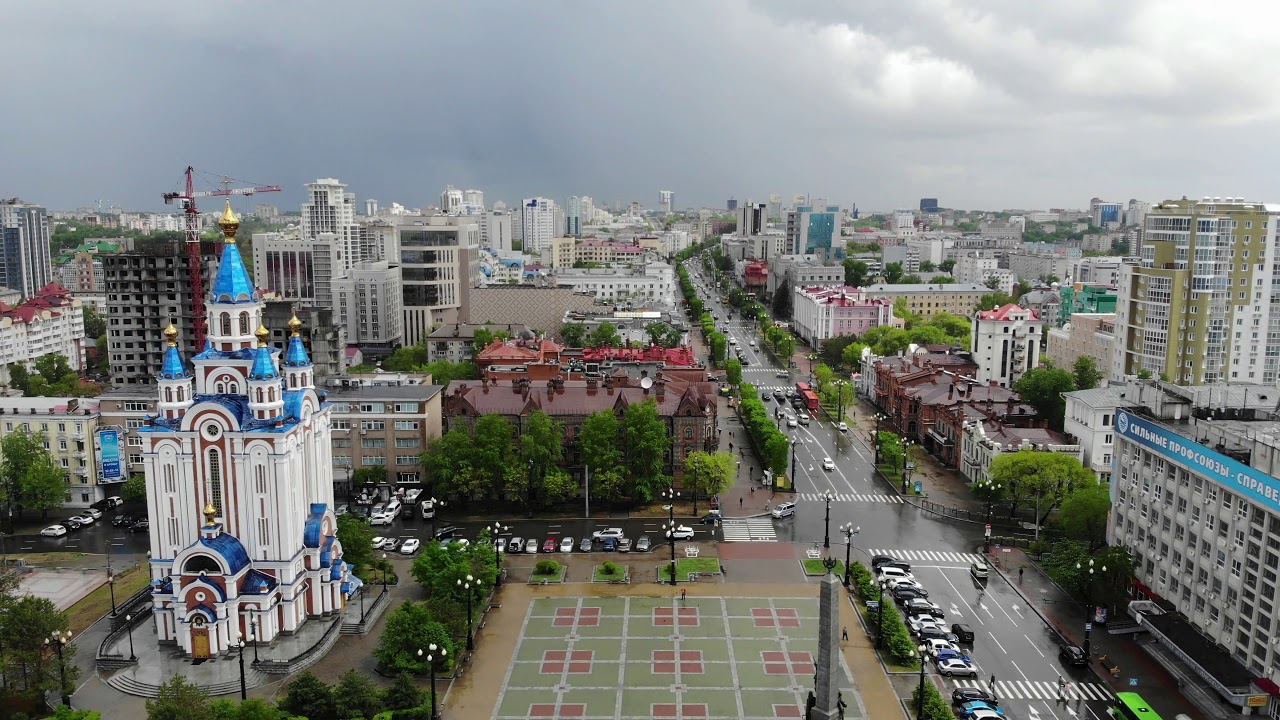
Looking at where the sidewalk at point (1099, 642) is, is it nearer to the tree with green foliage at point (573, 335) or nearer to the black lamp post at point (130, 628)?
the black lamp post at point (130, 628)

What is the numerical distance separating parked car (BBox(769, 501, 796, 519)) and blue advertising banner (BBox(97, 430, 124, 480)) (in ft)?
184

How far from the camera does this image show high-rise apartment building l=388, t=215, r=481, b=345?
502 ft

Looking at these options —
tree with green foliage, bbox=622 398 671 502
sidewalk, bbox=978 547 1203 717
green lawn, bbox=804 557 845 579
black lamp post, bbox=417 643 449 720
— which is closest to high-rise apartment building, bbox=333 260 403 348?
tree with green foliage, bbox=622 398 671 502

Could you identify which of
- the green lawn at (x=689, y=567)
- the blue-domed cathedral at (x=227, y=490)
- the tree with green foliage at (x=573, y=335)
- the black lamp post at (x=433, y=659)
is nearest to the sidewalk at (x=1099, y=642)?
the green lawn at (x=689, y=567)

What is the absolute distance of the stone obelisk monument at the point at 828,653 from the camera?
36.3m

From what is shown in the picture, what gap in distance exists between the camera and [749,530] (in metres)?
73.4

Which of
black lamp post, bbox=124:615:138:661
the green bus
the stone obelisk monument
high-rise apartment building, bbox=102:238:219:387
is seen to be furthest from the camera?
high-rise apartment building, bbox=102:238:219:387

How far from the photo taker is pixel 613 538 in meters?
69.8

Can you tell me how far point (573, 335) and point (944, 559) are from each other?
84.5m

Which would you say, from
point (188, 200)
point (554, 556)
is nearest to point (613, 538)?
point (554, 556)

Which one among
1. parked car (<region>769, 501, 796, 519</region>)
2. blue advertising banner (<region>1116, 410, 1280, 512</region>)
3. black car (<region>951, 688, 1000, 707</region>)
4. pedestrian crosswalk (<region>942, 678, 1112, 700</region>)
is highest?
blue advertising banner (<region>1116, 410, 1280, 512</region>)

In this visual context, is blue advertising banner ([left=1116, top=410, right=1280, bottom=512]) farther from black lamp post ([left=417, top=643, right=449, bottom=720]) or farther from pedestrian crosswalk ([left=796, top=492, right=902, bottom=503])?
black lamp post ([left=417, top=643, right=449, bottom=720])

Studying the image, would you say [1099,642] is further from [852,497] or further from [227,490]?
[227,490]

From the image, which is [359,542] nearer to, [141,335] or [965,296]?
[141,335]
